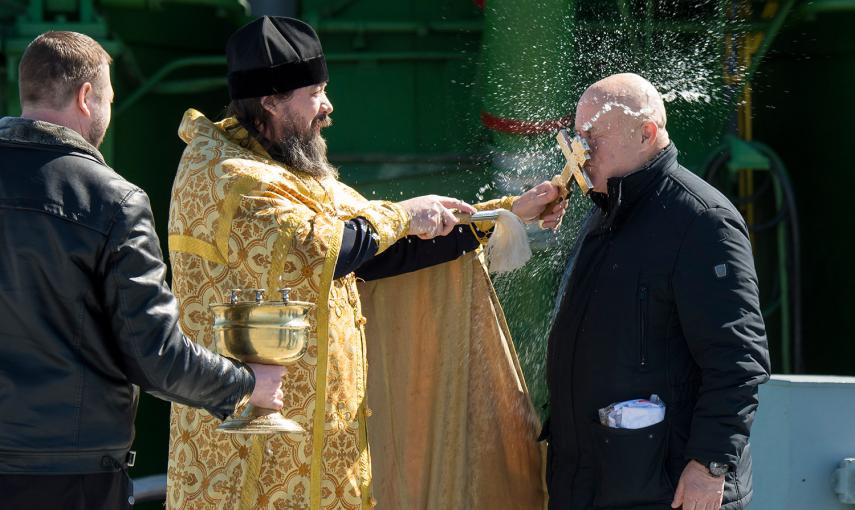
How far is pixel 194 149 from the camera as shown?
317 cm

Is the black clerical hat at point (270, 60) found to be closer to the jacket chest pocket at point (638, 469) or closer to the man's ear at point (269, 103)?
the man's ear at point (269, 103)

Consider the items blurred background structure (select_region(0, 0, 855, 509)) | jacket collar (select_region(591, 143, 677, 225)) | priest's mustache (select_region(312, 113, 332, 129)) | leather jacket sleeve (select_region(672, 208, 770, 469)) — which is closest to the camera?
leather jacket sleeve (select_region(672, 208, 770, 469))

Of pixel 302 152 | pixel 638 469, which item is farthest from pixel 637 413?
pixel 302 152

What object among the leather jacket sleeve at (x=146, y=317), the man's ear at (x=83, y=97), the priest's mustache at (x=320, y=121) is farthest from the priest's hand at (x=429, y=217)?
the man's ear at (x=83, y=97)

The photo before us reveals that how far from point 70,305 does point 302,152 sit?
3.39 ft

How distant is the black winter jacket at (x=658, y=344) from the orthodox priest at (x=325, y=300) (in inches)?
15.0

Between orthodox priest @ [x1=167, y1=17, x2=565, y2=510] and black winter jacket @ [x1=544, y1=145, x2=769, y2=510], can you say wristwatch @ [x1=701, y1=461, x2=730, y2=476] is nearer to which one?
black winter jacket @ [x1=544, y1=145, x2=769, y2=510]

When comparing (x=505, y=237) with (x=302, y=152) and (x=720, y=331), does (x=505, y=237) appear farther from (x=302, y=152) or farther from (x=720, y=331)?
(x=720, y=331)

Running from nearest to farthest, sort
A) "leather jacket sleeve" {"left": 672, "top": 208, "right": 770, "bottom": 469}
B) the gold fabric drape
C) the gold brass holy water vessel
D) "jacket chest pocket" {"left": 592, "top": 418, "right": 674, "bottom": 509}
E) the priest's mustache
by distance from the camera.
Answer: the gold brass holy water vessel → "leather jacket sleeve" {"left": 672, "top": 208, "right": 770, "bottom": 469} → "jacket chest pocket" {"left": 592, "top": 418, "right": 674, "bottom": 509} → the priest's mustache → the gold fabric drape

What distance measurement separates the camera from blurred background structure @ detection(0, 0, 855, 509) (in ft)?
17.6

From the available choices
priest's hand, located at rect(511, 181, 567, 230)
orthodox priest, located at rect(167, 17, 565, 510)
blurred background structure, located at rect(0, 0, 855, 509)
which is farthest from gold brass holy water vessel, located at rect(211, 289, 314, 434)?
blurred background structure, located at rect(0, 0, 855, 509)

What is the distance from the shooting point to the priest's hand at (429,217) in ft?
10.7

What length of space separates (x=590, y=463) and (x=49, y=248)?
148 cm

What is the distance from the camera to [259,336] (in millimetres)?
2635
